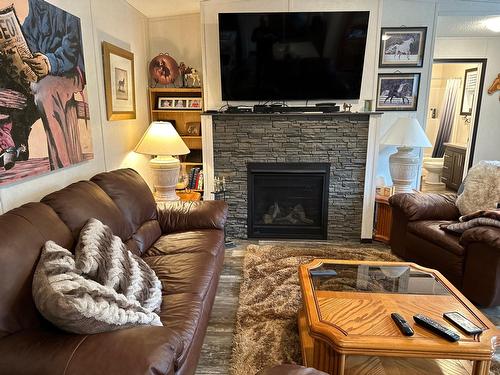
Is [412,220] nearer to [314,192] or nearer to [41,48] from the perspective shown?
[314,192]

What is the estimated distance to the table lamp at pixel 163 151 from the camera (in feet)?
10.2

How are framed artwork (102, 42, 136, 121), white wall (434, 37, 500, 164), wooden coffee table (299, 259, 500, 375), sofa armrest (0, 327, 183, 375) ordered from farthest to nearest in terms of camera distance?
white wall (434, 37, 500, 164)
framed artwork (102, 42, 136, 121)
wooden coffee table (299, 259, 500, 375)
sofa armrest (0, 327, 183, 375)

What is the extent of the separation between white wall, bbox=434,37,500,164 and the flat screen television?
195 centimetres

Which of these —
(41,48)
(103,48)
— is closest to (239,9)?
(103,48)

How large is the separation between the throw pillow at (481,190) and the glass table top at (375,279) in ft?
3.63

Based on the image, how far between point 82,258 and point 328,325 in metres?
1.09

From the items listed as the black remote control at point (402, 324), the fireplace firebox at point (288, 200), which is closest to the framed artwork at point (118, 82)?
the fireplace firebox at point (288, 200)

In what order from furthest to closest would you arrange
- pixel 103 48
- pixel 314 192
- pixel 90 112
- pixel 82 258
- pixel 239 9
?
pixel 314 192, pixel 239 9, pixel 103 48, pixel 90 112, pixel 82 258

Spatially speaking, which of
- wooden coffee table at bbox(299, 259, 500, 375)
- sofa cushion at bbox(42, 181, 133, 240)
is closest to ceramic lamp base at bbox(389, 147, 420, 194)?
wooden coffee table at bbox(299, 259, 500, 375)

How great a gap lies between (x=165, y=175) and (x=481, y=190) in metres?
2.77

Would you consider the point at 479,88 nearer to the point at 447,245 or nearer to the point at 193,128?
Answer: the point at 447,245

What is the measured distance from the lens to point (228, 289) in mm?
2666

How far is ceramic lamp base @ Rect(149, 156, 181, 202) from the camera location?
3.22m

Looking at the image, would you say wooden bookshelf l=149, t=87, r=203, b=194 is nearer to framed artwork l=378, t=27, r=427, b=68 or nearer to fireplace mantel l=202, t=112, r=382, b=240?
fireplace mantel l=202, t=112, r=382, b=240
